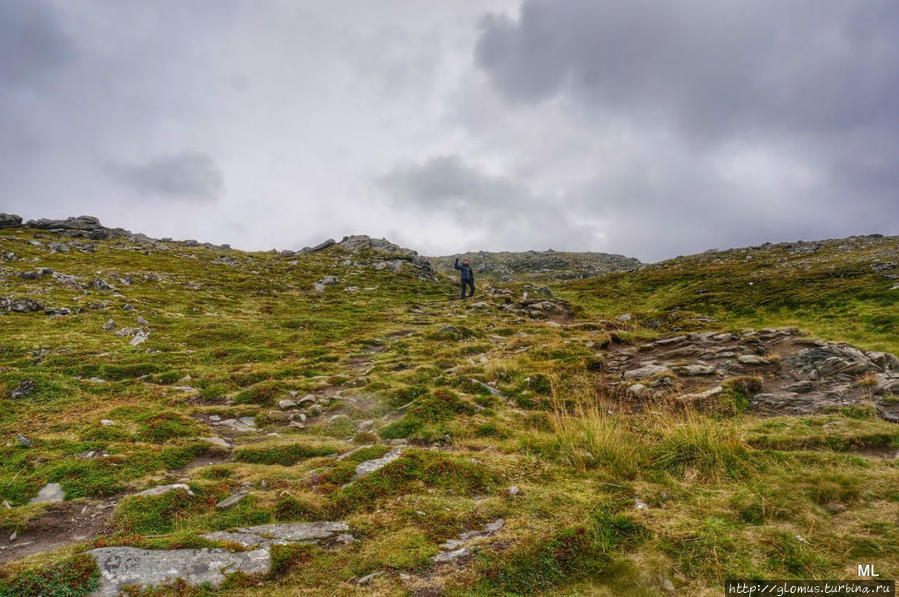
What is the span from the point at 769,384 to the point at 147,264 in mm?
52889

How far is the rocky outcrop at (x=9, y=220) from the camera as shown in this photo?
201ft

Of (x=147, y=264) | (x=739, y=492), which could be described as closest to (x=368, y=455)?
(x=739, y=492)

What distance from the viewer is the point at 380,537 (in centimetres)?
606

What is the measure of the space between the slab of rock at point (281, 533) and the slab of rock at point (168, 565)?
0.32 m

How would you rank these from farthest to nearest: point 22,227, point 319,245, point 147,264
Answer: point 319,245 < point 22,227 < point 147,264

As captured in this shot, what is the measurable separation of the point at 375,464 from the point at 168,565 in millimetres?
3750

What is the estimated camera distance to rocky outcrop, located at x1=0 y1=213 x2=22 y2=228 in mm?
61375

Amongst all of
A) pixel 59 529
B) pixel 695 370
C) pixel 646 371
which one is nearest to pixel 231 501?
pixel 59 529

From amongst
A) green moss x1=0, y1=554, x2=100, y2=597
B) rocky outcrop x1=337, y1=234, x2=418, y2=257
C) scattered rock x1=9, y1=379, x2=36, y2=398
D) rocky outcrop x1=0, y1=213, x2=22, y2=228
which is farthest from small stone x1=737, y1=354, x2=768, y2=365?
rocky outcrop x1=0, y1=213, x2=22, y2=228

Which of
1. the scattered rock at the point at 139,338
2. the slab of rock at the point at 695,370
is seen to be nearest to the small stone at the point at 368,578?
the slab of rock at the point at 695,370

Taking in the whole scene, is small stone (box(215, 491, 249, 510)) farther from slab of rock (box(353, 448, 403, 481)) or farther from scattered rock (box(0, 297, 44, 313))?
scattered rock (box(0, 297, 44, 313))

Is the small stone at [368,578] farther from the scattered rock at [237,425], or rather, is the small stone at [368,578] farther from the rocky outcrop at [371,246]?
the rocky outcrop at [371,246]

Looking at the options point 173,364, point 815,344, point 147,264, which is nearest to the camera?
point 815,344

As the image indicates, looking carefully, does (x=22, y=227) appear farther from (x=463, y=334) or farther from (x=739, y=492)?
(x=739, y=492)
